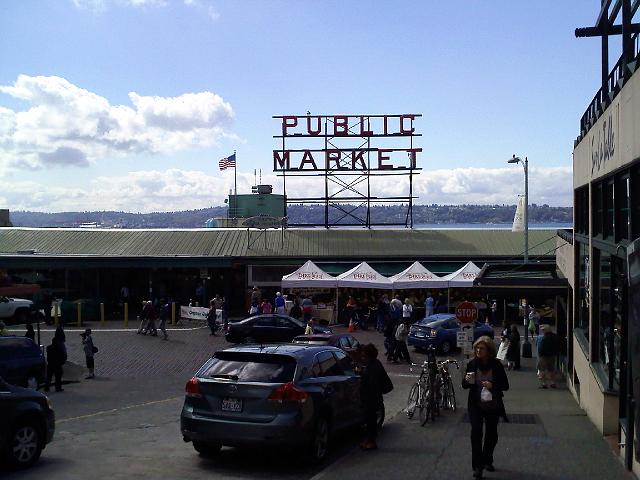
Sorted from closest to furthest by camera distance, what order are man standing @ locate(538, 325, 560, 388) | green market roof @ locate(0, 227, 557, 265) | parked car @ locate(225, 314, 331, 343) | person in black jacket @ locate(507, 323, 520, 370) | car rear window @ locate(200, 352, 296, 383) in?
car rear window @ locate(200, 352, 296, 383)
man standing @ locate(538, 325, 560, 388)
person in black jacket @ locate(507, 323, 520, 370)
parked car @ locate(225, 314, 331, 343)
green market roof @ locate(0, 227, 557, 265)

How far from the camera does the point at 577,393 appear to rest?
1669 cm

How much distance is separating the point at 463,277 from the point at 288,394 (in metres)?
25.2

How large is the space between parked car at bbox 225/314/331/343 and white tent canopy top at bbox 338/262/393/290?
17.2 feet

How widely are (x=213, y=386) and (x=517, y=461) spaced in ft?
13.0

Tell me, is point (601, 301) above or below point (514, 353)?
above

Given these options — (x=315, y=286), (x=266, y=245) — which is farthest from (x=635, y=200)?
(x=266, y=245)

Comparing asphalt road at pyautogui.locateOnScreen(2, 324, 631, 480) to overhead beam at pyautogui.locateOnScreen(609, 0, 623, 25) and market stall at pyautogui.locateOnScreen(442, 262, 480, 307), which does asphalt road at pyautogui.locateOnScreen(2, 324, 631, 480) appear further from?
market stall at pyautogui.locateOnScreen(442, 262, 480, 307)

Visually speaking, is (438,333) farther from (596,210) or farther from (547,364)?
(596,210)

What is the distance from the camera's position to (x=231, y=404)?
10.4 metres

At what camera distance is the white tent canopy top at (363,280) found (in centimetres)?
3447

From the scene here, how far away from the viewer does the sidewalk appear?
9.86 metres

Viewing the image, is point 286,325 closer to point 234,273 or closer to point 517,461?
point 234,273

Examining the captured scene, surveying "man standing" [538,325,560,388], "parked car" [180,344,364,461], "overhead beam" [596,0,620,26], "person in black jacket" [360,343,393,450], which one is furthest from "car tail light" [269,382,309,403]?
"man standing" [538,325,560,388]

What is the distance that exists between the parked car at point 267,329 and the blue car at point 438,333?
319cm
